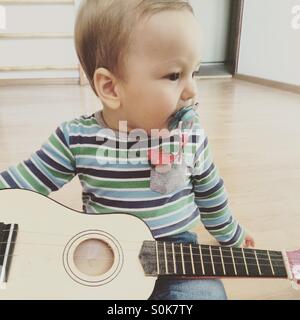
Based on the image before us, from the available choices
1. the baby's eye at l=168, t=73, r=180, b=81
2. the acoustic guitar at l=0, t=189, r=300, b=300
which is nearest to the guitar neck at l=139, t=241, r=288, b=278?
the acoustic guitar at l=0, t=189, r=300, b=300

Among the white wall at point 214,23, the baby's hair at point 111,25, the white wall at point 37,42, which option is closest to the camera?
the baby's hair at point 111,25

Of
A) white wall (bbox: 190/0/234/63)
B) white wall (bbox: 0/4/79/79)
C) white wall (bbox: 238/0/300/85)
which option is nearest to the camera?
white wall (bbox: 238/0/300/85)

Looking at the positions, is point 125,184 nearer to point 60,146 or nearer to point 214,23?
point 60,146

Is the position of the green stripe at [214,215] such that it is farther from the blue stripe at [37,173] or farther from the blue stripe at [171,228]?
the blue stripe at [37,173]

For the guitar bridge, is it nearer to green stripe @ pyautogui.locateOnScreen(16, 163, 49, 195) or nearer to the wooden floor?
green stripe @ pyautogui.locateOnScreen(16, 163, 49, 195)

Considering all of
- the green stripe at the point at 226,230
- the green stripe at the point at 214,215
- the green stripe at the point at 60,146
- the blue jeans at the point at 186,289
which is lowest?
the blue jeans at the point at 186,289

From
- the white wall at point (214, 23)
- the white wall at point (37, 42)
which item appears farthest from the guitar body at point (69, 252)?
the white wall at point (214, 23)

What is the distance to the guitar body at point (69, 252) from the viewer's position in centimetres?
48

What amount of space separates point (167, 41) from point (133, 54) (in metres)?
0.05

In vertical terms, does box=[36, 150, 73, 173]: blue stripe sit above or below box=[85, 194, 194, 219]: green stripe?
above

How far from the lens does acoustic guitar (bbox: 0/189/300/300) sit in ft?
1.59

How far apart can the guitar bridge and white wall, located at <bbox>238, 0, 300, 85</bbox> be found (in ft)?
7.73

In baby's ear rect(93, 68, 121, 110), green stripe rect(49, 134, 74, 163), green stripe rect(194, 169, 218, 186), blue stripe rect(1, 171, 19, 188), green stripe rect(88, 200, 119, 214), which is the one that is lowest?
green stripe rect(88, 200, 119, 214)

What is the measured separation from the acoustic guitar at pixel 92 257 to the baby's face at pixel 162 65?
161mm
